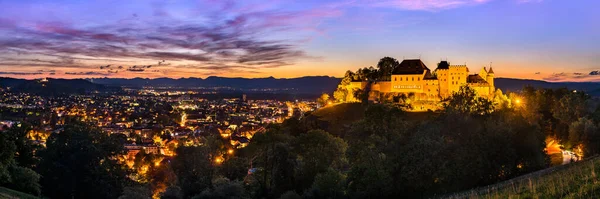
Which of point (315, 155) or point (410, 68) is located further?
point (410, 68)

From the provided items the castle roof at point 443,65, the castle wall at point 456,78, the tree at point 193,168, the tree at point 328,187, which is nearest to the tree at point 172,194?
the tree at point 193,168

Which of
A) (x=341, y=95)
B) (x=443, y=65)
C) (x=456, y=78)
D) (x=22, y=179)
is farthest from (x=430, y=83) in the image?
(x=22, y=179)

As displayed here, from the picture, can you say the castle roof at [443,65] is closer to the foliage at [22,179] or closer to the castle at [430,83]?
the castle at [430,83]

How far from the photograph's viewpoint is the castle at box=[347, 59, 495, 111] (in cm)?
6362

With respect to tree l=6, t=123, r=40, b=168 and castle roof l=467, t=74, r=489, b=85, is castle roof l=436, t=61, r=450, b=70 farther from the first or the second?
tree l=6, t=123, r=40, b=168

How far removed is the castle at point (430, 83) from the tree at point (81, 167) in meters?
48.4

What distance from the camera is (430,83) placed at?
66.8m

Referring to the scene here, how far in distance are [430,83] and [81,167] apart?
53077mm

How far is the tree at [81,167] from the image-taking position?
24.8 metres

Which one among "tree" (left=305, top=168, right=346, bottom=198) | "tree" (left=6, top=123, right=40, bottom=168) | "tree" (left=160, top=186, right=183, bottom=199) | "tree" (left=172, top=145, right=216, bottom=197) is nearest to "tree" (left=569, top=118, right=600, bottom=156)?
"tree" (left=305, top=168, right=346, bottom=198)

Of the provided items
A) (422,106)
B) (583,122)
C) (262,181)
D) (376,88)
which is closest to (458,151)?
(262,181)

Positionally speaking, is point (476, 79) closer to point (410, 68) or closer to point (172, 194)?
point (410, 68)

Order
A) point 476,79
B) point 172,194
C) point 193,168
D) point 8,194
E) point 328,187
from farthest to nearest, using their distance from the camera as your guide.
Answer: point 476,79, point 193,168, point 328,187, point 172,194, point 8,194

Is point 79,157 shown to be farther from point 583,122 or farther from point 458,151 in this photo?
point 583,122
